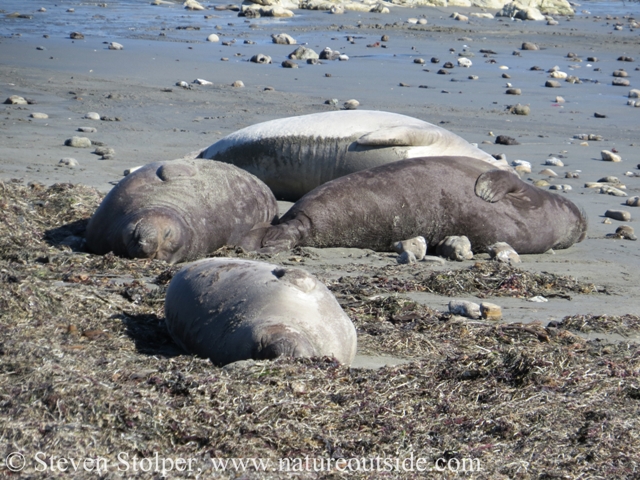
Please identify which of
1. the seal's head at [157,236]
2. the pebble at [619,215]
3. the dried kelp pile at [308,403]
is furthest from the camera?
the pebble at [619,215]

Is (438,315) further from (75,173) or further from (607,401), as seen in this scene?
(75,173)

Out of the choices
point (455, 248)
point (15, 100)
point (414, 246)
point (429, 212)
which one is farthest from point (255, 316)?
point (15, 100)

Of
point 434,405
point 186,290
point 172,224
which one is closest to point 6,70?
point 172,224

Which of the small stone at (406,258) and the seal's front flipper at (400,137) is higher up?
the seal's front flipper at (400,137)

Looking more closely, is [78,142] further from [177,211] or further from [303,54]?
[303,54]

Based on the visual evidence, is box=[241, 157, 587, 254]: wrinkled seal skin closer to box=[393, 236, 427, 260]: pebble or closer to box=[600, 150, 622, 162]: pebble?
box=[393, 236, 427, 260]: pebble

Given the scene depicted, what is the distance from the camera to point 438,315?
500 centimetres

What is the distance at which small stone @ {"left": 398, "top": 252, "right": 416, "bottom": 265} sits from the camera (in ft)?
21.1

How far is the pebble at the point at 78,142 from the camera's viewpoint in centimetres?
923

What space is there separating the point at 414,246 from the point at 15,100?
680 cm

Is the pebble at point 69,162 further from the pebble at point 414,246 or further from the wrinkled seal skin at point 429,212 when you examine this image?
the pebble at point 414,246

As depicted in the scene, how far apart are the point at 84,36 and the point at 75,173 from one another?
12.3 meters

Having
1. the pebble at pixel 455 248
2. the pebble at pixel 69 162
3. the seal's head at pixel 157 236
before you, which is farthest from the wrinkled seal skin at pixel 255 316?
the pebble at pixel 69 162

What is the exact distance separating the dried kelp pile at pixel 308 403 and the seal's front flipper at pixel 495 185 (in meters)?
2.61
